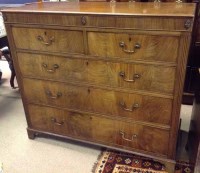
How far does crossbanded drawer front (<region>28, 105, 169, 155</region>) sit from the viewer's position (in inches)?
59.1

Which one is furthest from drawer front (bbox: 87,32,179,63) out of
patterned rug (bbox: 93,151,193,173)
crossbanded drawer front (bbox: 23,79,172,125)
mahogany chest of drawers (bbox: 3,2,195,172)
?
patterned rug (bbox: 93,151,193,173)

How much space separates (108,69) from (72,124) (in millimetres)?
543

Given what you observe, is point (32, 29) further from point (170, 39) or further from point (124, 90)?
point (170, 39)

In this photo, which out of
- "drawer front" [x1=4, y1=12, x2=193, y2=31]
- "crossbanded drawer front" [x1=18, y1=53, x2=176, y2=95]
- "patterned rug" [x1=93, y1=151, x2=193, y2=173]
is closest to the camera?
"drawer front" [x1=4, y1=12, x2=193, y2=31]

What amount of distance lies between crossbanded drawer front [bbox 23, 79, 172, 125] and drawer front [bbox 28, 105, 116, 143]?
0.06 metres

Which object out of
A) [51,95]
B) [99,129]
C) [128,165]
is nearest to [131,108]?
[99,129]

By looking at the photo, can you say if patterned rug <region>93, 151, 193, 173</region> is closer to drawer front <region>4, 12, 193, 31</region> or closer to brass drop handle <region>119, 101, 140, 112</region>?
brass drop handle <region>119, 101, 140, 112</region>

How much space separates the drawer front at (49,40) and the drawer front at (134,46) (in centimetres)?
9

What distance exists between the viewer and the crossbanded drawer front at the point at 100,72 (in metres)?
1.31

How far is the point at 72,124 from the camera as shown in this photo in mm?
1710

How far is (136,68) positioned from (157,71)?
0.12m

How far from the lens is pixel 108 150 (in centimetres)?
176

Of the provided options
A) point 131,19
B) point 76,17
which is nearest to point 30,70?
point 76,17

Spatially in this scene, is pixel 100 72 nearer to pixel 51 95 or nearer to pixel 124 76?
pixel 124 76
